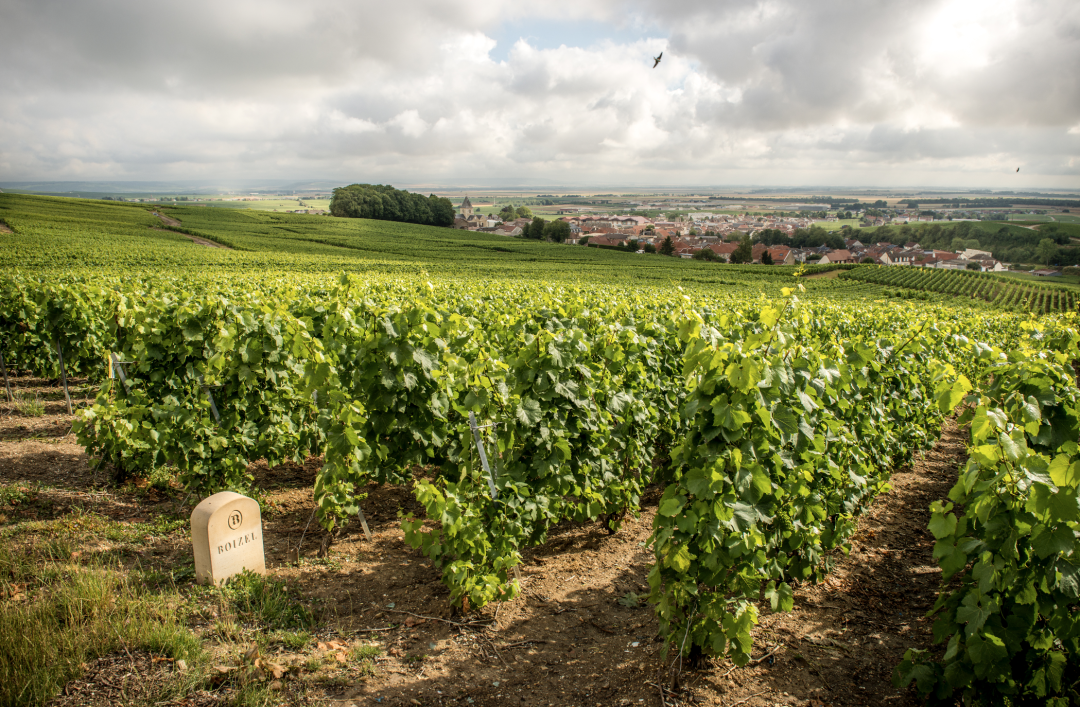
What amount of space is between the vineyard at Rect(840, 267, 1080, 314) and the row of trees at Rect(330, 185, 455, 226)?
76611mm

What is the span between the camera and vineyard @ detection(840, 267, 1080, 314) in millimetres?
52812

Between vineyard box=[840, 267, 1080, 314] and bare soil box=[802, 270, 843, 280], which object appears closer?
vineyard box=[840, 267, 1080, 314]

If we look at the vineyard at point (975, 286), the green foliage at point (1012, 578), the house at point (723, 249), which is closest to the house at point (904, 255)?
the vineyard at point (975, 286)

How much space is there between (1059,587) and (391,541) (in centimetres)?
487

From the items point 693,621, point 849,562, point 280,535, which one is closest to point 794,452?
point 693,621

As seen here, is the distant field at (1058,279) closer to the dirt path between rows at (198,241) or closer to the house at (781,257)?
the house at (781,257)

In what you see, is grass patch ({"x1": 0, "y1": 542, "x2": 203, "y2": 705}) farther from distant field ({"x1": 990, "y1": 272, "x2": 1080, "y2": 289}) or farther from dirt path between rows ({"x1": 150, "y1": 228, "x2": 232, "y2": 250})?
distant field ({"x1": 990, "y1": 272, "x2": 1080, "y2": 289})

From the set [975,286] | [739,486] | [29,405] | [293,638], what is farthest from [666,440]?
[975,286]

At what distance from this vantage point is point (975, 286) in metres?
59.5

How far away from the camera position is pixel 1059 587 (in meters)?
2.46

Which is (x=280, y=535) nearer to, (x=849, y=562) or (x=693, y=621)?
(x=693, y=621)

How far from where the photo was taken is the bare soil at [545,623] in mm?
3180

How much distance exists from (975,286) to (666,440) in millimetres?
72971

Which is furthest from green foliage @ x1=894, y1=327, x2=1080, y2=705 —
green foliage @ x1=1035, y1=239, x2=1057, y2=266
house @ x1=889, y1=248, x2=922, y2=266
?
green foliage @ x1=1035, y1=239, x2=1057, y2=266
